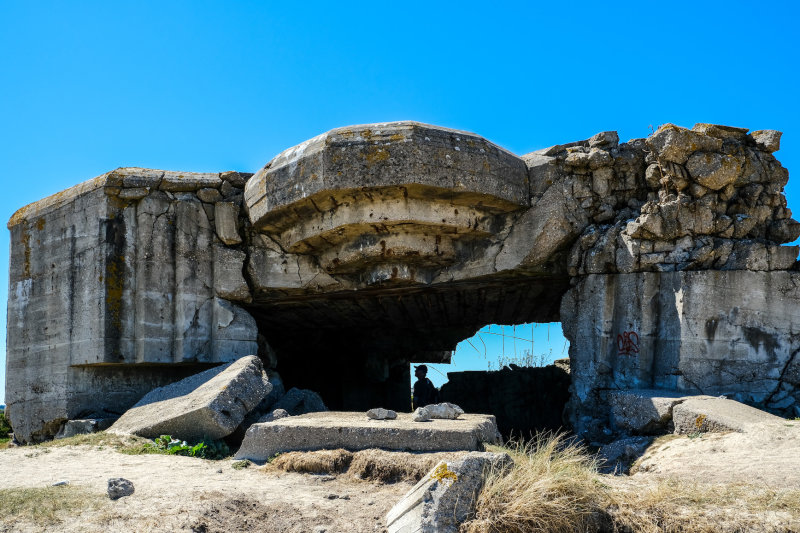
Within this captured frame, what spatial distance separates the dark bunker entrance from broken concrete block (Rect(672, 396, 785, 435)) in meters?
2.31

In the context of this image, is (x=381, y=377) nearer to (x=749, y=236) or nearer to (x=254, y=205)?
(x=254, y=205)

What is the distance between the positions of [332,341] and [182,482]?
7.24 m

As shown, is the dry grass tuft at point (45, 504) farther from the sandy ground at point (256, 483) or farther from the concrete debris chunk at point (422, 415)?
the concrete debris chunk at point (422, 415)

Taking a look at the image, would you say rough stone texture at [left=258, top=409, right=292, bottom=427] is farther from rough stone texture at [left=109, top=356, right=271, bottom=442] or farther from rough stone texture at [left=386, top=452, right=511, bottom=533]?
rough stone texture at [left=386, top=452, right=511, bottom=533]

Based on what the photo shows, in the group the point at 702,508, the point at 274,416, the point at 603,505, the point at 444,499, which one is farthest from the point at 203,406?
the point at 702,508

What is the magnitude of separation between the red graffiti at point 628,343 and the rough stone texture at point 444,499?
3.61 meters

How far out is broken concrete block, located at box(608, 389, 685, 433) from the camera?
A: 6.13 meters

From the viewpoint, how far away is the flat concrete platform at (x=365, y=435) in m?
5.19

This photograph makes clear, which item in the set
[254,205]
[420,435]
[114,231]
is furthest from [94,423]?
[420,435]

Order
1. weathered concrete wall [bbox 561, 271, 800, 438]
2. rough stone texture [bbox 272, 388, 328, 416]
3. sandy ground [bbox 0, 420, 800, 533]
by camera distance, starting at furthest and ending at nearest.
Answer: rough stone texture [bbox 272, 388, 328, 416], weathered concrete wall [bbox 561, 271, 800, 438], sandy ground [bbox 0, 420, 800, 533]

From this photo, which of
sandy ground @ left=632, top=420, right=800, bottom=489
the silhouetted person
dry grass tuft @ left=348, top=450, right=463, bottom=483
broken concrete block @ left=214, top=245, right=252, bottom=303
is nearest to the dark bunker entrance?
the silhouetted person

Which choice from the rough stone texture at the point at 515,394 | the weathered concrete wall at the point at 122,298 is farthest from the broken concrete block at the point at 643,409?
the rough stone texture at the point at 515,394

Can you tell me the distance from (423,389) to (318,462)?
889 cm

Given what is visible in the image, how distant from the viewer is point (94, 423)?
7.46m
